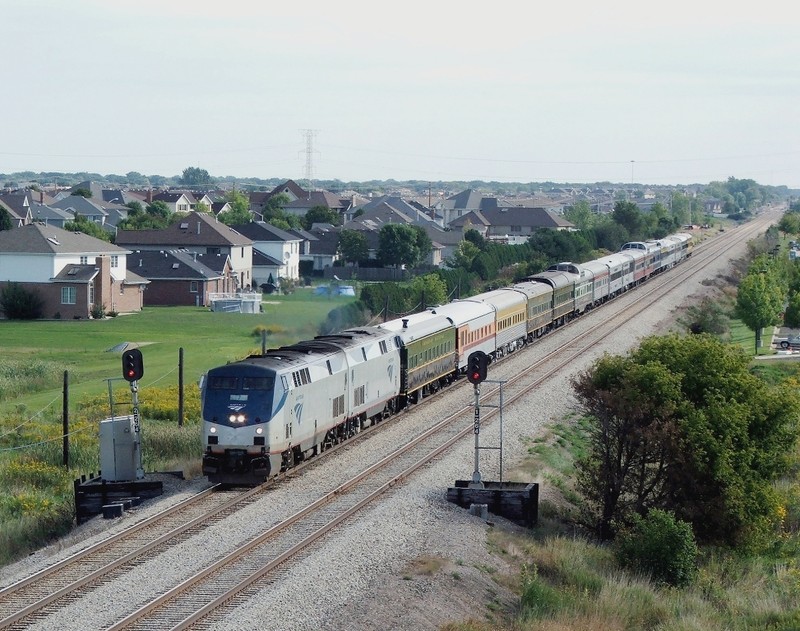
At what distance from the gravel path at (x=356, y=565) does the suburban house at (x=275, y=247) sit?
73.1 metres

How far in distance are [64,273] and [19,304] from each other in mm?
3542

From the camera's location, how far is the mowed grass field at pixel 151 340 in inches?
1917

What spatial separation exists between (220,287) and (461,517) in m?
66.1

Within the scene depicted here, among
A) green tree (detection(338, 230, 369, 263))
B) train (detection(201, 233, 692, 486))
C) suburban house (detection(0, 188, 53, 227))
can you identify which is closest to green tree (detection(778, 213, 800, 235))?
green tree (detection(338, 230, 369, 263))

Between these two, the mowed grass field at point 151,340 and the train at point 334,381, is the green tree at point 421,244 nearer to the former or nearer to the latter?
the mowed grass field at point 151,340

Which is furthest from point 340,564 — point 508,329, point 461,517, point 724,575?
point 508,329

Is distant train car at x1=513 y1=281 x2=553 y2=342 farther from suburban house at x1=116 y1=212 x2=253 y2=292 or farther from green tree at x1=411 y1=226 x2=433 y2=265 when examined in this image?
green tree at x1=411 y1=226 x2=433 y2=265

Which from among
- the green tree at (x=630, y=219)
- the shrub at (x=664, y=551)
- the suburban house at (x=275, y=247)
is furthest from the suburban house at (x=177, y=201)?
the shrub at (x=664, y=551)

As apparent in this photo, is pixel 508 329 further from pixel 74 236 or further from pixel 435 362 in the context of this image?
pixel 74 236

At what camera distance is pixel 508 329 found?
50.1m

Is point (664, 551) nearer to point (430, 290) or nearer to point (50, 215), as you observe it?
point (430, 290)

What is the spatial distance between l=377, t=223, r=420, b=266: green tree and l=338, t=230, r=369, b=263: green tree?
1.61 m

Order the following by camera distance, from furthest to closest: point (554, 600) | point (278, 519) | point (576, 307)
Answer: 1. point (576, 307)
2. point (278, 519)
3. point (554, 600)

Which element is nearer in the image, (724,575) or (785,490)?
(724,575)
